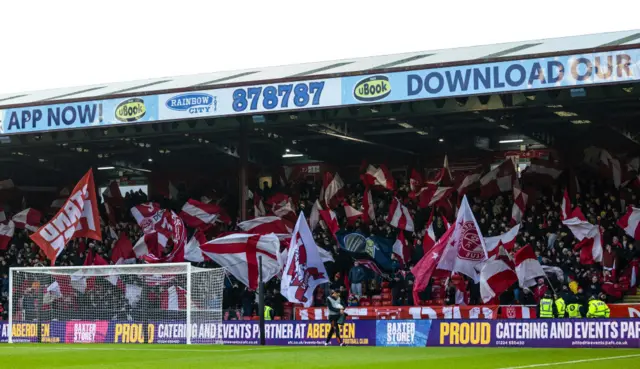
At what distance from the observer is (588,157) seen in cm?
4025

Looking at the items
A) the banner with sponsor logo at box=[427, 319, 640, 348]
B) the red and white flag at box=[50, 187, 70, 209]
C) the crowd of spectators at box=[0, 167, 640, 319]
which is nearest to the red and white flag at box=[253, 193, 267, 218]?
the crowd of spectators at box=[0, 167, 640, 319]

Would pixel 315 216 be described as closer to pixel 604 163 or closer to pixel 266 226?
pixel 266 226

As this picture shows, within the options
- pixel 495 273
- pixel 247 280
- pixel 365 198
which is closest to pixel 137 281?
pixel 247 280

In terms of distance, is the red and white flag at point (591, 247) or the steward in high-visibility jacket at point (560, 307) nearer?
the steward in high-visibility jacket at point (560, 307)

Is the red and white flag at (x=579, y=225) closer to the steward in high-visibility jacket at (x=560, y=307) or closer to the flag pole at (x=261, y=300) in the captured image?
the steward in high-visibility jacket at (x=560, y=307)

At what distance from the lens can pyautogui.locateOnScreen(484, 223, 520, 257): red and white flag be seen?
32.4 metres

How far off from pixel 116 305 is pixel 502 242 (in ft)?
42.8

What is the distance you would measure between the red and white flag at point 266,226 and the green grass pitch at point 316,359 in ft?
41.3

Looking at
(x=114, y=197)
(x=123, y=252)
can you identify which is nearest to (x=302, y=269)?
(x=123, y=252)

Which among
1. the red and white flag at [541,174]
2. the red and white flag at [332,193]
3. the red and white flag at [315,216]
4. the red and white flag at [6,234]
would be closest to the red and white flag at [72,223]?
the red and white flag at [315,216]

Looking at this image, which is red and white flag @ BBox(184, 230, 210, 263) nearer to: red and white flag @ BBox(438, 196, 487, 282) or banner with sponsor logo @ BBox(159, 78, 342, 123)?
banner with sponsor logo @ BBox(159, 78, 342, 123)

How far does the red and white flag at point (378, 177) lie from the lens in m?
39.9

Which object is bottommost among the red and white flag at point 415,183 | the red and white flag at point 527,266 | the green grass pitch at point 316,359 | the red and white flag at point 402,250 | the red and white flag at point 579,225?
the green grass pitch at point 316,359

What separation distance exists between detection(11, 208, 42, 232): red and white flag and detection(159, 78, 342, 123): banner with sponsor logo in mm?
14051
